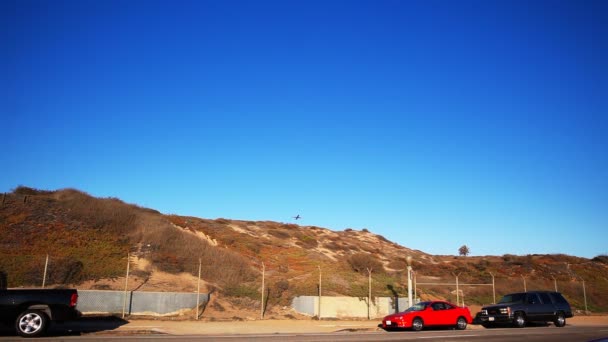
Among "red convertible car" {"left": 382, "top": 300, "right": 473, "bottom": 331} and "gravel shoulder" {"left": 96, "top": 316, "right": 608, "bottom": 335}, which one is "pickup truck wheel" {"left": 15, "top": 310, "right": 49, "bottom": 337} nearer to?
"gravel shoulder" {"left": 96, "top": 316, "right": 608, "bottom": 335}

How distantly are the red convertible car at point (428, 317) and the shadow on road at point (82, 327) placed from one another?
1186cm

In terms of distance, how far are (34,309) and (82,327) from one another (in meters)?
3.73

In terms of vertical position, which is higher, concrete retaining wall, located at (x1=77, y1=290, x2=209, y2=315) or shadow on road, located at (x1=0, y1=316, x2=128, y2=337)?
concrete retaining wall, located at (x1=77, y1=290, x2=209, y2=315)

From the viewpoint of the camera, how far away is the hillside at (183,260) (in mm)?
27047

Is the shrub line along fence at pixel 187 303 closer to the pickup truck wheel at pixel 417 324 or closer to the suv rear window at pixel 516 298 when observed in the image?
the pickup truck wheel at pixel 417 324

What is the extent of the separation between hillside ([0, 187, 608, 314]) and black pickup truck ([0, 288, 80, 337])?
11.9 metres

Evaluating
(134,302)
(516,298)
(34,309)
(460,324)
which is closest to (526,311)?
(516,298)

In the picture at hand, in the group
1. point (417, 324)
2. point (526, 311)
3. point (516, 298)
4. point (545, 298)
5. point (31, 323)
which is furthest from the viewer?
point (545, 298)

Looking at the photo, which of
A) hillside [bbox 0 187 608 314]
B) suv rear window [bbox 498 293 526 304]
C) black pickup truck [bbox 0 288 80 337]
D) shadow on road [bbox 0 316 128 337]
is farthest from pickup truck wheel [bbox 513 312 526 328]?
black pickup truck [bbox 0 288 80 337]

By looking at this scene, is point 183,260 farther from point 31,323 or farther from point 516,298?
point 516,298

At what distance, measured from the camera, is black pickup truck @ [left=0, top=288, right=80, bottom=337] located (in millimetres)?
13594

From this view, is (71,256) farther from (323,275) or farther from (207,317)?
(323,275)

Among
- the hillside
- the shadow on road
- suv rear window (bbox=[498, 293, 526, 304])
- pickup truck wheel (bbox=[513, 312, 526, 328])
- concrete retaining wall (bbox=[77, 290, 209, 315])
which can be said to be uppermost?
the hillside

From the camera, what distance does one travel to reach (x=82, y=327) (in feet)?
56.3
